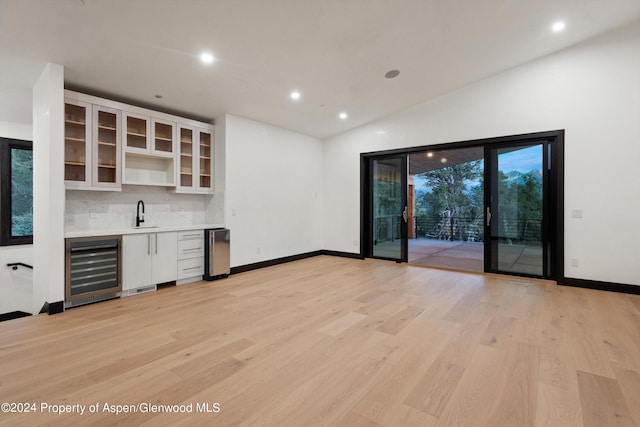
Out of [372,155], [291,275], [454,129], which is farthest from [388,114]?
[291,275]

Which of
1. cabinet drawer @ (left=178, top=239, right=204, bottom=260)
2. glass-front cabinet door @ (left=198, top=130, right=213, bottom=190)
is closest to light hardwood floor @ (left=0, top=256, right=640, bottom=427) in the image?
cabinet drawer @ (left=178, top=239, right=204, bottom=260)

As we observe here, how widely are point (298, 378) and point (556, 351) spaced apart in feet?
7.03

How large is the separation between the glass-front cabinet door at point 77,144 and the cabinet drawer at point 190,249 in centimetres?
147

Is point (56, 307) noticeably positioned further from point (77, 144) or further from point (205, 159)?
point (205, 159)

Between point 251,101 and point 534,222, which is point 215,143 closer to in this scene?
point 251,101

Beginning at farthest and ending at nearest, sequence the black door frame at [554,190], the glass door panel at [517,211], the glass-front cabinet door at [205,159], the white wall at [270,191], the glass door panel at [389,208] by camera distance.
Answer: the glass door panel at [389,208] < the white wall at [270,191] < the glass-front cabinet door at [205,159] < the glass door panel at [517,211] < the black door frame at [554,190]

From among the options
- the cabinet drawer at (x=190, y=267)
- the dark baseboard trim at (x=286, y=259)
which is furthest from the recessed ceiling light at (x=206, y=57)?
the dark baseboard trim at (x=286, y=259)

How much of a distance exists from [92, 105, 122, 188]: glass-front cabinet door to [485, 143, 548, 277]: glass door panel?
5.97 m

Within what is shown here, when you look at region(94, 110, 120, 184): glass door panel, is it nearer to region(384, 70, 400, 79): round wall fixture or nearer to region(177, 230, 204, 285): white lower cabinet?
region(177, 230, 204, 285): white lower cabinet

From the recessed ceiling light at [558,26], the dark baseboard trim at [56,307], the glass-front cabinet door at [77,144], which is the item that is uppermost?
the recessed ceiling light at [558,26]

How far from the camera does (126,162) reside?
453cm

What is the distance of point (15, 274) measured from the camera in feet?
16.6

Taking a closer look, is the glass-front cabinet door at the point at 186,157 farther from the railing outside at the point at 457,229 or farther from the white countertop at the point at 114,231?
the railing outside at the point at 457,229

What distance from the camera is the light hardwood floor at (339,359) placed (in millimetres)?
1708
